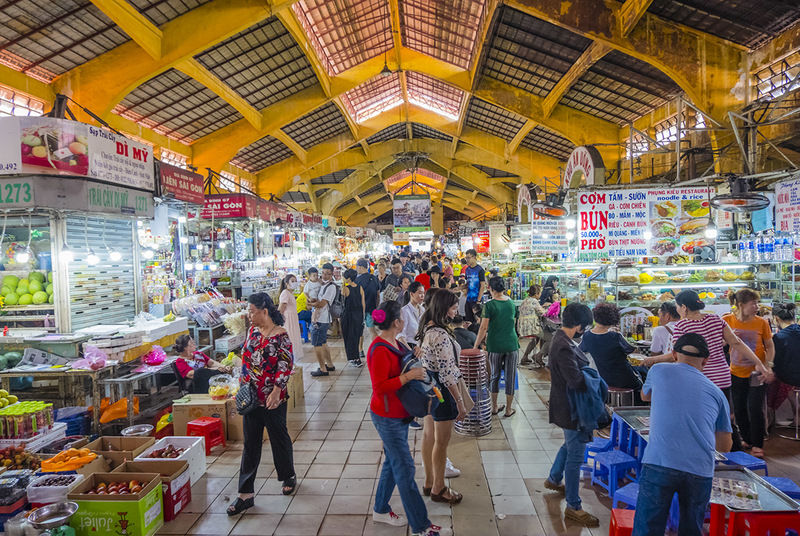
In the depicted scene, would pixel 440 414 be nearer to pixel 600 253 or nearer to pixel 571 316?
pixel 571 316

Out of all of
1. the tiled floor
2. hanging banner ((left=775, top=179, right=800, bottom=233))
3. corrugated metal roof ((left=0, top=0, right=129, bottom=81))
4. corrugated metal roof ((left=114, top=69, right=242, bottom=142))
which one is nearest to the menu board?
hanging banner ((left=775, top=179, right=800, bottom=233))

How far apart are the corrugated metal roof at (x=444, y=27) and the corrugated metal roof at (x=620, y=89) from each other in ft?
9.53

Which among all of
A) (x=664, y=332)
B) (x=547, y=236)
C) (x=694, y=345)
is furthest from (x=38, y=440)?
(x=547, y=236)

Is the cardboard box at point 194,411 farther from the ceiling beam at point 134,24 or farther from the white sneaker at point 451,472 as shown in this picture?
the ceiling beam at point 134,24

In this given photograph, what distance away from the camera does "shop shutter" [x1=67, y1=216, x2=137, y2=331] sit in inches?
235

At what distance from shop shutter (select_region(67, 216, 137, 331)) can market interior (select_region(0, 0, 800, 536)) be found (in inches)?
1.5

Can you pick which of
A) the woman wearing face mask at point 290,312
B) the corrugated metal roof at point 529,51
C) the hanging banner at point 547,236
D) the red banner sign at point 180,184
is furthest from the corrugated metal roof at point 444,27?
the woman wearing face mask at point 290,312

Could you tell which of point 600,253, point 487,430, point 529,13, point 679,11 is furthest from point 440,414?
point 679,11

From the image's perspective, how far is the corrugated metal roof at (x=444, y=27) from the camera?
Result: 10.3 metres

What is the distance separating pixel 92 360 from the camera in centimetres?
526

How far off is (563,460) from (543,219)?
776 cm

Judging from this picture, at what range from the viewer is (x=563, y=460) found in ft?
12.2

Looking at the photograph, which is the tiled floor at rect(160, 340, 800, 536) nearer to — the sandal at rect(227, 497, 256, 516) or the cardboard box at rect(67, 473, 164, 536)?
the sandal at rect(227, 497, 256, 516)

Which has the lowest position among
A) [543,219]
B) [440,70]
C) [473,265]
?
[473,265]
